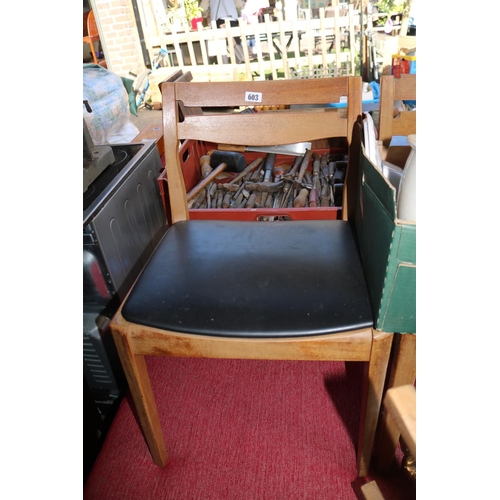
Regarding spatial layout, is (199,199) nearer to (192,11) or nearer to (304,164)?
(304,164)

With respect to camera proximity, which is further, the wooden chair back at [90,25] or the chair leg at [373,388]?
the wooden chair back at [90,25]

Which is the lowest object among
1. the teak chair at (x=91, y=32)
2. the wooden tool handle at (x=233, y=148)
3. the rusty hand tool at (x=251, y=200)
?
the rusty hand tool at (x=251, y=200)

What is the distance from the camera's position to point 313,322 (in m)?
0.77

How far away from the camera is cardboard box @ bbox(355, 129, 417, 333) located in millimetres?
613

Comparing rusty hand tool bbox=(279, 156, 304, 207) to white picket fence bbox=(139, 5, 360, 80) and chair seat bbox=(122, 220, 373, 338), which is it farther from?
white picket fence bbox=(139, 5, 360, 80)

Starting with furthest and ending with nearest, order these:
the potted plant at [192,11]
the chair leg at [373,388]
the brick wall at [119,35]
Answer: the potted plant at [192,11], the brick wall at [119,35], the chair leg at [373,388]

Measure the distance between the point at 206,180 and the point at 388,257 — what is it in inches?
52.9

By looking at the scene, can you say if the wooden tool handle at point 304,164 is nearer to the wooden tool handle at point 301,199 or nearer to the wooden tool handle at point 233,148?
the wooden tool handle at point 301,199

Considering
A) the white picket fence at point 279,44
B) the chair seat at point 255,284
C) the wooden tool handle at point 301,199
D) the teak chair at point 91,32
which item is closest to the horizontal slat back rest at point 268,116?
the chair seat at point 255,284

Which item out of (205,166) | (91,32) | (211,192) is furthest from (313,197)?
(91,32)

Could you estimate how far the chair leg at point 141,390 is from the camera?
33.5 inches
